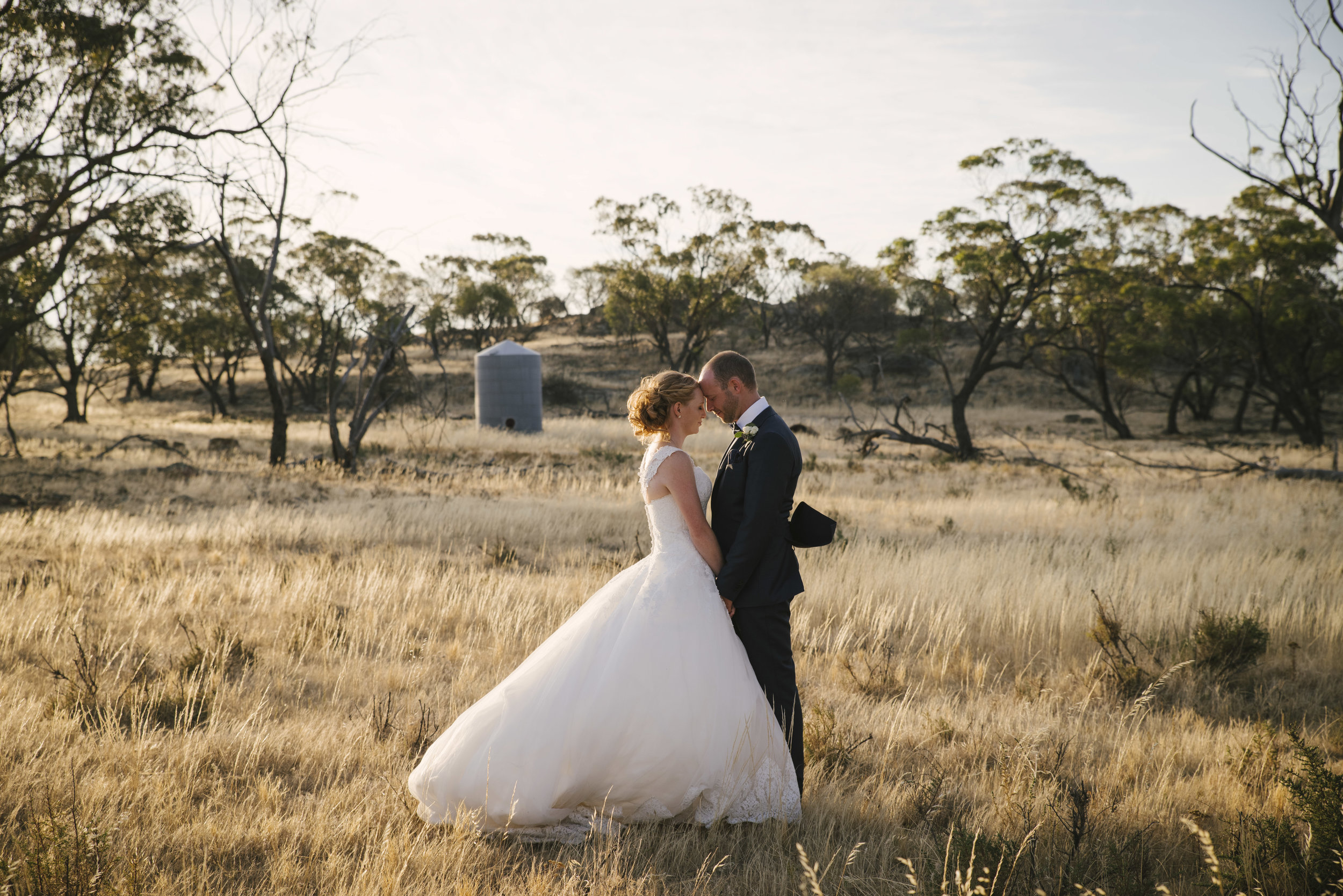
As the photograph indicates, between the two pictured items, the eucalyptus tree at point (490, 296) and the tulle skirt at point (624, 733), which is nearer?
the tulle skirt at point (624, 733)

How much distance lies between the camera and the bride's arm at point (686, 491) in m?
3.56

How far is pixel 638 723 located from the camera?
3.29 metres

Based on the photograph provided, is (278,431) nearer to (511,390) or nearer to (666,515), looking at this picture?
(511,390)

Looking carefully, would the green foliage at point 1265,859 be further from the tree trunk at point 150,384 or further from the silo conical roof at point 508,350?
the tree trunk at point 150,384

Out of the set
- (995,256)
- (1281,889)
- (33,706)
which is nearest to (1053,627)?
(1281,889)

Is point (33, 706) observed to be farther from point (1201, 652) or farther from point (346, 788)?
point (1201, 652)

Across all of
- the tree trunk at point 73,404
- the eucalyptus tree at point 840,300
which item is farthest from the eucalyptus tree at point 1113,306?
the tree trunk at point 73,404

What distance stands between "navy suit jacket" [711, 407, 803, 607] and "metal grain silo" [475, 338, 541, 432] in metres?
28.4

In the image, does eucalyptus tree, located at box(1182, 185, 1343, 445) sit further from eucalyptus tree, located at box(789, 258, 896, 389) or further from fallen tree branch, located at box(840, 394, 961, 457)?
eucalyptus tree, located at box(789, 258, 896, 389)

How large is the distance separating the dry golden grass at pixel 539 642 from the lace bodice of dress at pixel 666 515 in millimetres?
1333

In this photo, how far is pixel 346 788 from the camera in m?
3.71

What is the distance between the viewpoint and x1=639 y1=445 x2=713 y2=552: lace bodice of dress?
3604 millimetres

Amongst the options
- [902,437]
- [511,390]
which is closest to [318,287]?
[511,390]

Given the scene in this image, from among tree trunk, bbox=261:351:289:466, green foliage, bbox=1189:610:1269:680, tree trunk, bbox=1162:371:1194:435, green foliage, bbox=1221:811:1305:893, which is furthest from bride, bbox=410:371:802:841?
tree trunk, bbox=1162:371:1194:435
